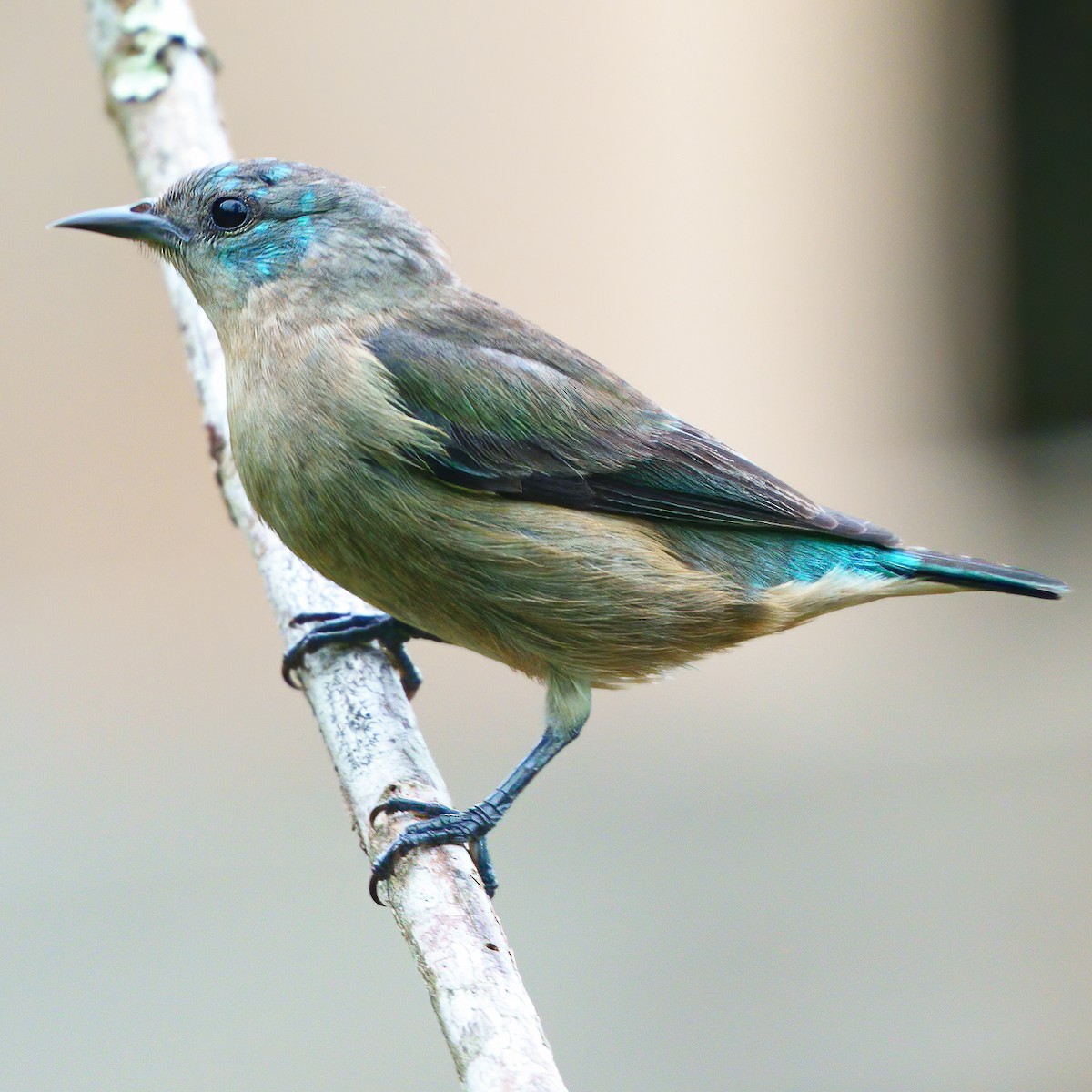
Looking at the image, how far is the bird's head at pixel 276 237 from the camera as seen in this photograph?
11.2ft

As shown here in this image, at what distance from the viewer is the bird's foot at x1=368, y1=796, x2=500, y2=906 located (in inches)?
110

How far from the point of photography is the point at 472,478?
321 centimetres

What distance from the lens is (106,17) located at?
427 cm

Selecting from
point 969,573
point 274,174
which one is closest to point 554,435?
point 274,174

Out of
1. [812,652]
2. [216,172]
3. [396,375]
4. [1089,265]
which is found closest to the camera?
[396,375]

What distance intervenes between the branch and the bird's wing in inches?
23.7

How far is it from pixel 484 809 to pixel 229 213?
1562 millimetres

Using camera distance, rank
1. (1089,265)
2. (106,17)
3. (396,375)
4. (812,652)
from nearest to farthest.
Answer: (396,375), (106,17), (812,652), (1089,265)

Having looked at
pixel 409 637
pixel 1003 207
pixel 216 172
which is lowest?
pixel 409 637

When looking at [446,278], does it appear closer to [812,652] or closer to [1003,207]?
[812,652]

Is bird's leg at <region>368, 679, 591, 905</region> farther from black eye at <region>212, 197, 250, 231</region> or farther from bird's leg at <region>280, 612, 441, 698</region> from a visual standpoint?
black eye at <region>212, 197, 250, 231</region>

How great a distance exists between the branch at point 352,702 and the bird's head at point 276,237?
1.29 feet

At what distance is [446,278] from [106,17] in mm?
1562

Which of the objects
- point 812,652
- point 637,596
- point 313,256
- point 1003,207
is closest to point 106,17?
point 313,256
